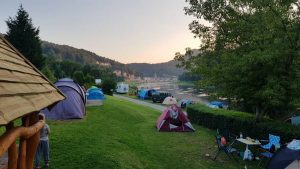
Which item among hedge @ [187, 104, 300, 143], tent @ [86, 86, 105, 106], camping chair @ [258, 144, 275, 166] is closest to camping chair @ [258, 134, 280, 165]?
camping chair @ [258, 144, 275, 166]

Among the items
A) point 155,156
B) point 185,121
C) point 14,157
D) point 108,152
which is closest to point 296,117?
point 185,121

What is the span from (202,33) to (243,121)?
20.3ft

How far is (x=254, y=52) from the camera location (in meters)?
16.3

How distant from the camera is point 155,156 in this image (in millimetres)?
Answer: 14977

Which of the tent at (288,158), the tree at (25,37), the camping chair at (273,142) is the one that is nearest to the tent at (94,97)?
the tree at (25,37)

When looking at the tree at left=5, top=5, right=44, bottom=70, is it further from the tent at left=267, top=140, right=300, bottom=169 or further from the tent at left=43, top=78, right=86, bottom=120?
the tent at left=267, top=140, right=300, bottom=169

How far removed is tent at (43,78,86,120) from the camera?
19859 mm

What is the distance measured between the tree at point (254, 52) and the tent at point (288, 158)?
3.93 metres

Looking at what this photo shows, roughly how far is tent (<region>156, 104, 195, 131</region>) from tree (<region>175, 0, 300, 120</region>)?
2.89 metres

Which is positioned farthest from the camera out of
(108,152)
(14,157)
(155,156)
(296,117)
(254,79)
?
(296,117)

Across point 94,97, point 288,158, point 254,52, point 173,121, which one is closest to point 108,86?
point 94,97

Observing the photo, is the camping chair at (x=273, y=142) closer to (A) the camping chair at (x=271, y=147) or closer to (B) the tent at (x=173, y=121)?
(A) the camping chair at (x=271, y=147)

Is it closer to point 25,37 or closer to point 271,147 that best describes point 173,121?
point 271,147

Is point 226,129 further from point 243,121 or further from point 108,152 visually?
point 108,152
